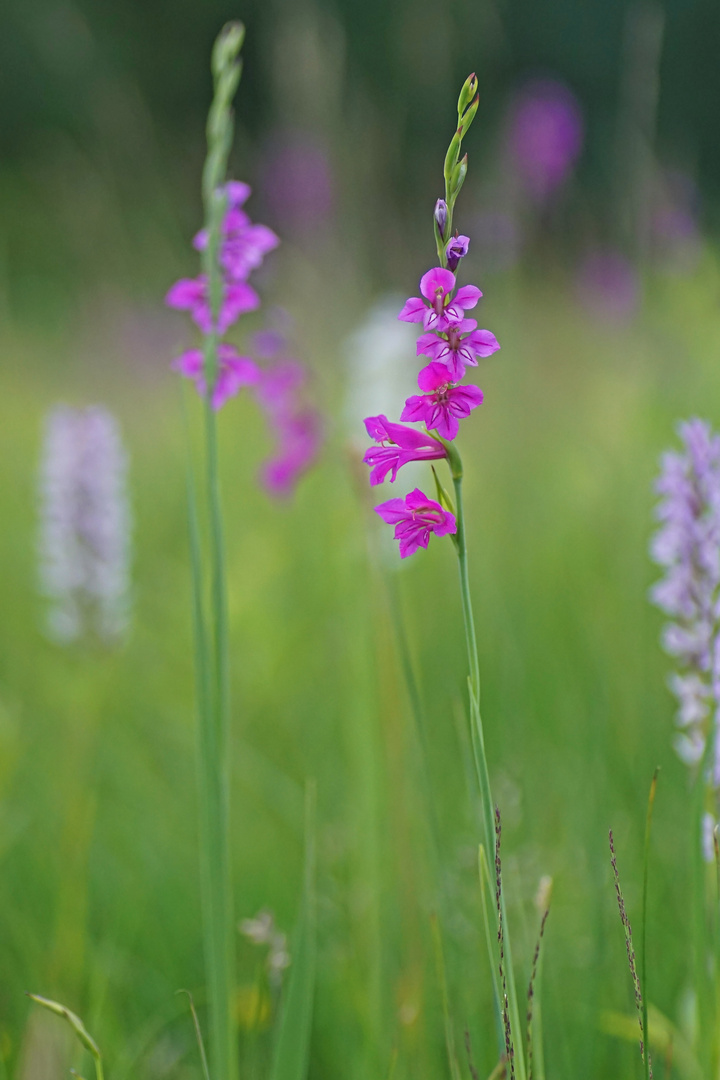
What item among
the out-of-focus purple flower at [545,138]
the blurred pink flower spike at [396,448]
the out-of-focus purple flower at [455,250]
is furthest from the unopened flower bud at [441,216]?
the out-of-focus purple flower at [545,138]

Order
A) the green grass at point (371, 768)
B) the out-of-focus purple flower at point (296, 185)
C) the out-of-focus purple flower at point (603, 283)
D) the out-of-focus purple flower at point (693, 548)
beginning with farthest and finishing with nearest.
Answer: the out-of-focus purple flower at point (296, 185) < the out-of-focus purple flower at point (603, 283) < the green grass at point (371, 768) < the out-of-focus purple flower at point (693, 548)

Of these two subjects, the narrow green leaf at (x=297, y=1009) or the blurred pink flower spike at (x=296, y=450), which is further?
the blurred pink flower spike at (x=296, y=450)

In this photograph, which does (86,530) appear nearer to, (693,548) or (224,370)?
(224,370)

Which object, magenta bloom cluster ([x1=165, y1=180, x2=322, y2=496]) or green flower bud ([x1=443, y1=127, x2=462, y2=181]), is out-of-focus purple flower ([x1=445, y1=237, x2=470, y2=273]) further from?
magenta bloom cluster ([x1=165, y1=180, x2=322, y2=496])

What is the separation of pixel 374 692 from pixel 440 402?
931 millimetres

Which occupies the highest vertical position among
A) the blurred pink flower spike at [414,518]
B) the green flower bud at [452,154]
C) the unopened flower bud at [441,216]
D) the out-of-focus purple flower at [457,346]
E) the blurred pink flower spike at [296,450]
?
the blurred pink flower spike at [296,450]

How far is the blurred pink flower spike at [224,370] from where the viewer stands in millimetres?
776

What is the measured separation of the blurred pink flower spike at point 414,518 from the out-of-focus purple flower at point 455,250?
137mm

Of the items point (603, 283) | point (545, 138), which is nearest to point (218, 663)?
point (545, 138)

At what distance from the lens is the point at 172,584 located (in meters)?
2.69

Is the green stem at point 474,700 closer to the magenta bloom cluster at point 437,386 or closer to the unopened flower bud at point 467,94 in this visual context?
the magenta bloom cluster at point 437,386

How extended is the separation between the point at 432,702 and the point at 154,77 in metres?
12.3

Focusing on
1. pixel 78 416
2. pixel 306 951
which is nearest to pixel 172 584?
pixel 78 416

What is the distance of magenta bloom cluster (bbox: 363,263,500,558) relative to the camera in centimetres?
58
